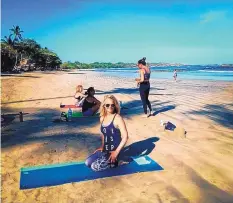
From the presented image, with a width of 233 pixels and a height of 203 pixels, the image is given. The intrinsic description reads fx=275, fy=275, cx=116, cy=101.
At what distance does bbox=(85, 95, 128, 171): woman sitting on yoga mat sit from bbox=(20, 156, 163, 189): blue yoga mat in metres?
0.16

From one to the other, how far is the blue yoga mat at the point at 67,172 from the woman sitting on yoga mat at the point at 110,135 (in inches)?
6.2

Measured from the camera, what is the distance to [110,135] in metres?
4.81

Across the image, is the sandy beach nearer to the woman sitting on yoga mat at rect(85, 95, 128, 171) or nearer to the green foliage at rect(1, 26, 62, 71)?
the woman sitting on yoga mat at rect(85, 95, 128, 171)

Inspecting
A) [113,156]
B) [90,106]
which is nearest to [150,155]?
[113,156]

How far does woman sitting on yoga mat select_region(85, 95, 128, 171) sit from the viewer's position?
477 centimetres

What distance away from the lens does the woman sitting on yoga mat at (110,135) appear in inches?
188

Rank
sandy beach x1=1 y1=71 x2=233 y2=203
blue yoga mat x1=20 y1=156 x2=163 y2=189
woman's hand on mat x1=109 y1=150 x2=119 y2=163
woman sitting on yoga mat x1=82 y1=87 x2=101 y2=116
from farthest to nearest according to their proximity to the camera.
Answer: woman sitting on yoga mat x1=82 y1=87 x2=101 y2=116
woman's hand on mat x1=109 y1=150 x2=119 y2=163
blue yoga mat x1=20 y1=156 x2=163 y2=189
sandy beach x1=1 y1=71 x2=233 y2=203

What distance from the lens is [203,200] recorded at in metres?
4.04

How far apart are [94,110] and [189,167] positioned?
493 cm

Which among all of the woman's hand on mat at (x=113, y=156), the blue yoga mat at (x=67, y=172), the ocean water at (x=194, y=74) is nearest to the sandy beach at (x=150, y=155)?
the blue yoga mat at (x=67, y=172)

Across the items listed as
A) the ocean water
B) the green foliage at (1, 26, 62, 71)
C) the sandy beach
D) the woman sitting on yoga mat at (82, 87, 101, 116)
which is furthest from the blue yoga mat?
the green foliage at (1, 26, 62, 71)

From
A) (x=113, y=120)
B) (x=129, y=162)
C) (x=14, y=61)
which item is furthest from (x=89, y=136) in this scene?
(x=14, y=61)

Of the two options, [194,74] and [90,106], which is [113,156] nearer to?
[90,106]

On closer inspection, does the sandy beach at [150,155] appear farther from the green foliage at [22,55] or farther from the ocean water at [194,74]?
the green foliage at [22,55]
